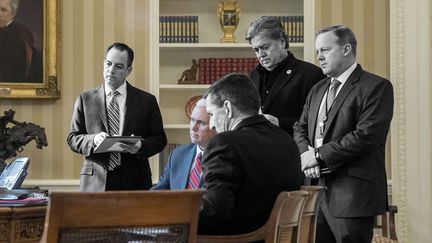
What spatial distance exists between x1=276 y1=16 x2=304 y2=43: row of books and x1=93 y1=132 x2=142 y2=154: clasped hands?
2441 millimetres

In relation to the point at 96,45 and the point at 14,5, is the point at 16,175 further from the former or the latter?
the point at 14,5

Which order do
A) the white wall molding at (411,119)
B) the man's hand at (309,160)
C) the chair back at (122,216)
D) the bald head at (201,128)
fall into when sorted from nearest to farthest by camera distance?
the chair back at (122,216)
the bald head at (201,128)
the man's hand at (309,160)
the white wall molding at (411,119)

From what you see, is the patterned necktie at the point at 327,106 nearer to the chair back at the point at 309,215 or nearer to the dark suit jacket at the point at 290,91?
the dark suit jacket at the point at 290,91

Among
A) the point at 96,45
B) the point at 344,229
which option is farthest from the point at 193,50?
the point at 344,229

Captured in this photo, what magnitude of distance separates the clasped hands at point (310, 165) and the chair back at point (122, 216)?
191cm

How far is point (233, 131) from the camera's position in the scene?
2.54 m

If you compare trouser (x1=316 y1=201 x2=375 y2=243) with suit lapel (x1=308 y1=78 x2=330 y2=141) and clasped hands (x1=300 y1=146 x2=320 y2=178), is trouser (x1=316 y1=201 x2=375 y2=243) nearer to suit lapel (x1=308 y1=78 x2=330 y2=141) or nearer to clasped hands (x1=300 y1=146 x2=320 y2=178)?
clasped hands (x1=300 y1=146 x2=320 y2=178)

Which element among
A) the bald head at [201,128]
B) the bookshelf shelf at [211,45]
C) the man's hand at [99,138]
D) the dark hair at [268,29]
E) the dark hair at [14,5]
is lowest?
the man's hand at [99,138]

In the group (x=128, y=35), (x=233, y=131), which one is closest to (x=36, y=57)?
(x=128, y=35)

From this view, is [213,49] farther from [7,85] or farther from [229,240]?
[229,240]

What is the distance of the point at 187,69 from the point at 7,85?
1463mm

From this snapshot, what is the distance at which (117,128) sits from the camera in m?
4.43

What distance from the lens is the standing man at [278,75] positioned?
4379 mm

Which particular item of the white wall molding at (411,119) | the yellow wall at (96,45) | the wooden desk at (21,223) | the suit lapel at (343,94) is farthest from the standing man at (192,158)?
the yellow wall at (96,45)
